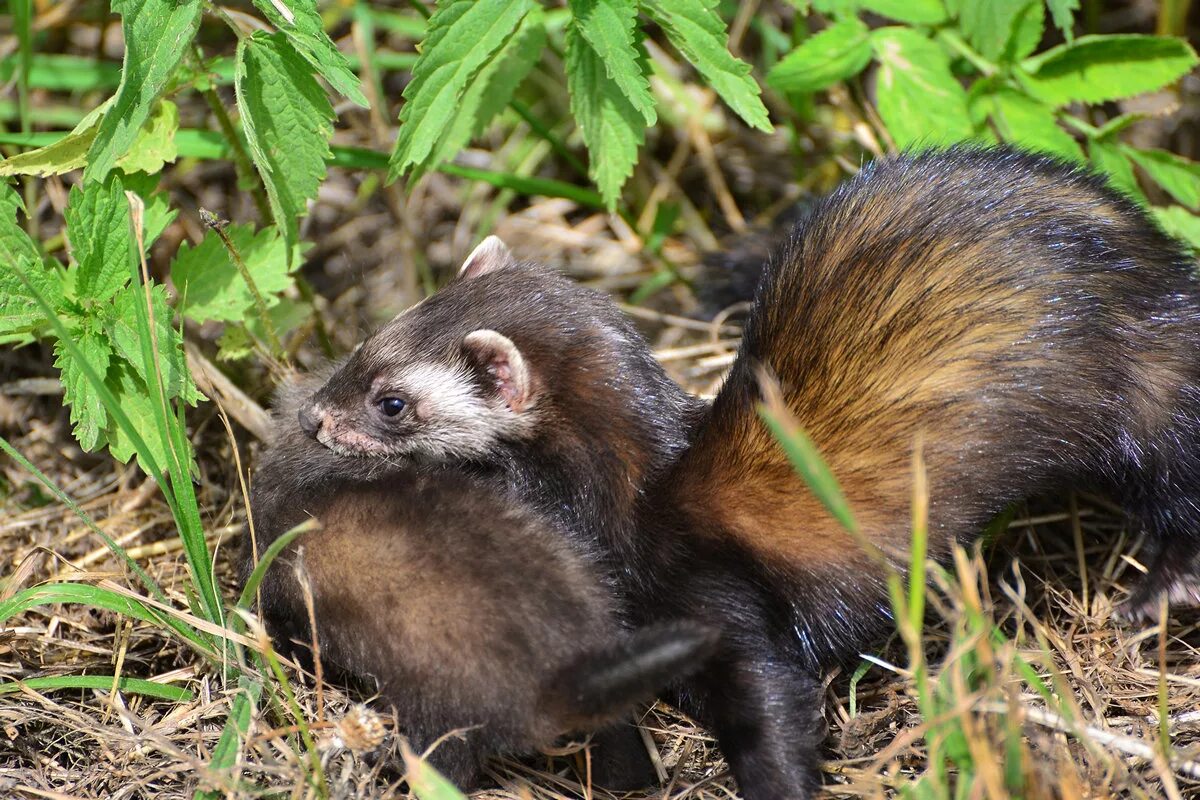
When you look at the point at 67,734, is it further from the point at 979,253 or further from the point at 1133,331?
the point at 1133,331

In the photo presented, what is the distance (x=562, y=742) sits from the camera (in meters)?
3.78

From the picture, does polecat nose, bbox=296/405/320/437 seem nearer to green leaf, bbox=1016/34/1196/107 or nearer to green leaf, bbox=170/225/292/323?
green leaf, bbox=170/225/292/323

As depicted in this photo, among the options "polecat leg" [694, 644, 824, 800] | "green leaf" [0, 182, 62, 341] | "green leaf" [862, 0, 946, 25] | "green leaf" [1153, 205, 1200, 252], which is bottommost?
"polecat leg" [694, 644, 824, 800]

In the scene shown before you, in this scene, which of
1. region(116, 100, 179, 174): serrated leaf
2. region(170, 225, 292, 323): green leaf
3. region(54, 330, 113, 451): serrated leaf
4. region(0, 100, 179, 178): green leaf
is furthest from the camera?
region(170, 225, 292, 323): green leaf

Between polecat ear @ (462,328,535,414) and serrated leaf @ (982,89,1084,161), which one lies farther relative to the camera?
serrated leaf @ (982,89,1084,161)

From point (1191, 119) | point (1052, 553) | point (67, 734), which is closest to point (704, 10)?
point (1052, 553)

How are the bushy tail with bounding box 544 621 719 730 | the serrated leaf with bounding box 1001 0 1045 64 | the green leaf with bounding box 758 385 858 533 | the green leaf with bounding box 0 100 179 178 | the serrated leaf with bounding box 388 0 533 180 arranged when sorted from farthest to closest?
the serrated leaf with bounding box 1001 0 1045 64 → the green leaf with bounding box 0 100 179 178 → the serrated leaf with bounding box 388 0 533 180 → the bushy tail with bounding box 544 621 719 730 → the green leaf with bounding box 758 385 858 533

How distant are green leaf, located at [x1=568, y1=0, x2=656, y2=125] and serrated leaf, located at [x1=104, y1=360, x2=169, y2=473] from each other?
5.98 ft

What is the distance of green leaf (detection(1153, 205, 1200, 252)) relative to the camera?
451 centimetres

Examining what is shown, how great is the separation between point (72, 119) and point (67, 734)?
297 cm

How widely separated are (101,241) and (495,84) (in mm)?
1560

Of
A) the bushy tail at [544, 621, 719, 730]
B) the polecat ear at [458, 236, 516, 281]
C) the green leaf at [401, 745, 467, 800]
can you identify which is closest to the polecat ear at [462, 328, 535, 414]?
the polecat ear at [458, 236, 516, 281]

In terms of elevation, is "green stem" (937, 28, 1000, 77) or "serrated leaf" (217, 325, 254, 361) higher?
"green stem" (937, 28, 1000, 77)

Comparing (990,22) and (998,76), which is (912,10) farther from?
(998,76)
